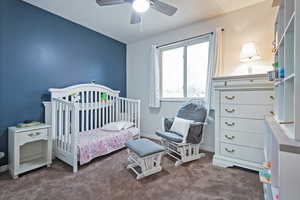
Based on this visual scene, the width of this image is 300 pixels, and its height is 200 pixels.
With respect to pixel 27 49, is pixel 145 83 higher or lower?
Answer: lower

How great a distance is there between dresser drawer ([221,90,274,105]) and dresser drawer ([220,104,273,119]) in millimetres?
54

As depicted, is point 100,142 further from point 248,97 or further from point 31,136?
point 248,97

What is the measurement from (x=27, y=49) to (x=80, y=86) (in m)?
0.97

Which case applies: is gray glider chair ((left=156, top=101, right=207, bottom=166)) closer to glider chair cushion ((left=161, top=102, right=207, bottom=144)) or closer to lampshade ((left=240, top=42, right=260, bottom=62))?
glider chair cushion ((left=161, top=102, right=207, bottom=144))

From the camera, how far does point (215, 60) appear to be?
106 inches

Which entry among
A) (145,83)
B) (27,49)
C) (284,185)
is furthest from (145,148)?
(27,49)

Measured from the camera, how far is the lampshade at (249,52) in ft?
7.56

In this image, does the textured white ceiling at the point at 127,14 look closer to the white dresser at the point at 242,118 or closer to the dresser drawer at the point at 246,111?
the white dresser at the point at 242,118

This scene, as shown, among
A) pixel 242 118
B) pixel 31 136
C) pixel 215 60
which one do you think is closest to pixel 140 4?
pixel 215 60

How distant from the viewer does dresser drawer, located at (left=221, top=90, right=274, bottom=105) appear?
77.2 inches

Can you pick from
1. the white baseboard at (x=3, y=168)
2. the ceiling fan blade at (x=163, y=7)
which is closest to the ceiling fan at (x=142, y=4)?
the ceiling fan blade at (x=163, y=7)

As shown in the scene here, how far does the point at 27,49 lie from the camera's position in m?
2.46

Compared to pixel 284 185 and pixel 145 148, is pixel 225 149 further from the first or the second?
pixel 284 185

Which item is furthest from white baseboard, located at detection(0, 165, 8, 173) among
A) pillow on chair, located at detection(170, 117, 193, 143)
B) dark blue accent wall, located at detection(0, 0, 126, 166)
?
pillow on chair, located at detection(170, 117, 193, 143)
